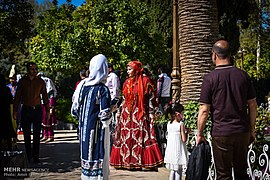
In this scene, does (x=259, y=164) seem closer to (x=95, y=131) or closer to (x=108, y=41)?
(x=95, y=131)

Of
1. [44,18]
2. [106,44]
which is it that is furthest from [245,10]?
[44,18]

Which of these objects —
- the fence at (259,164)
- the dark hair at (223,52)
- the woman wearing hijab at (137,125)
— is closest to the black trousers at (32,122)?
the woman wearing hijab at (137,125)

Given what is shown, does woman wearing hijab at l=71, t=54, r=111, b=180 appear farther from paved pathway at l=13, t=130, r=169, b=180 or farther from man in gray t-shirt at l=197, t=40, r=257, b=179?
paved pathway at l=13, t=130, r=169, b=180

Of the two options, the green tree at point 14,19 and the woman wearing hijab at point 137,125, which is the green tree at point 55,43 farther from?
the woman wearing hijab at point 137,125

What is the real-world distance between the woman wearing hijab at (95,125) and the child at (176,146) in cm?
118

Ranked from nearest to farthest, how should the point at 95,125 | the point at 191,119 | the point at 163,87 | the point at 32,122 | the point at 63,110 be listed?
the point at 95,125, the point at 191,119, the point at 32,122, the point at 163,87, the point at 63,110

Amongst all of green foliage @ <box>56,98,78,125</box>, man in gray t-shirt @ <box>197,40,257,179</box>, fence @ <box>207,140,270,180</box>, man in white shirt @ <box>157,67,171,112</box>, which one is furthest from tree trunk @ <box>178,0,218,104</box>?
green foliage @ <box>56,98,78,125</box>

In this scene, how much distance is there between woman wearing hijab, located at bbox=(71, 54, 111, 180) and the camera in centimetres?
543

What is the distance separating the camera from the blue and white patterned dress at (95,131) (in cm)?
542

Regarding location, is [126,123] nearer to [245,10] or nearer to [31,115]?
[31,115]

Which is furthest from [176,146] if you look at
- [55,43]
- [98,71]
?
[55,43]

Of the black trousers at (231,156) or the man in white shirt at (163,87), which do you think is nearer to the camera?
the black trousers at (231,156)

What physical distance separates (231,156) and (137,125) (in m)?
3.63

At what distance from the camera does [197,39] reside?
26.6 feet
